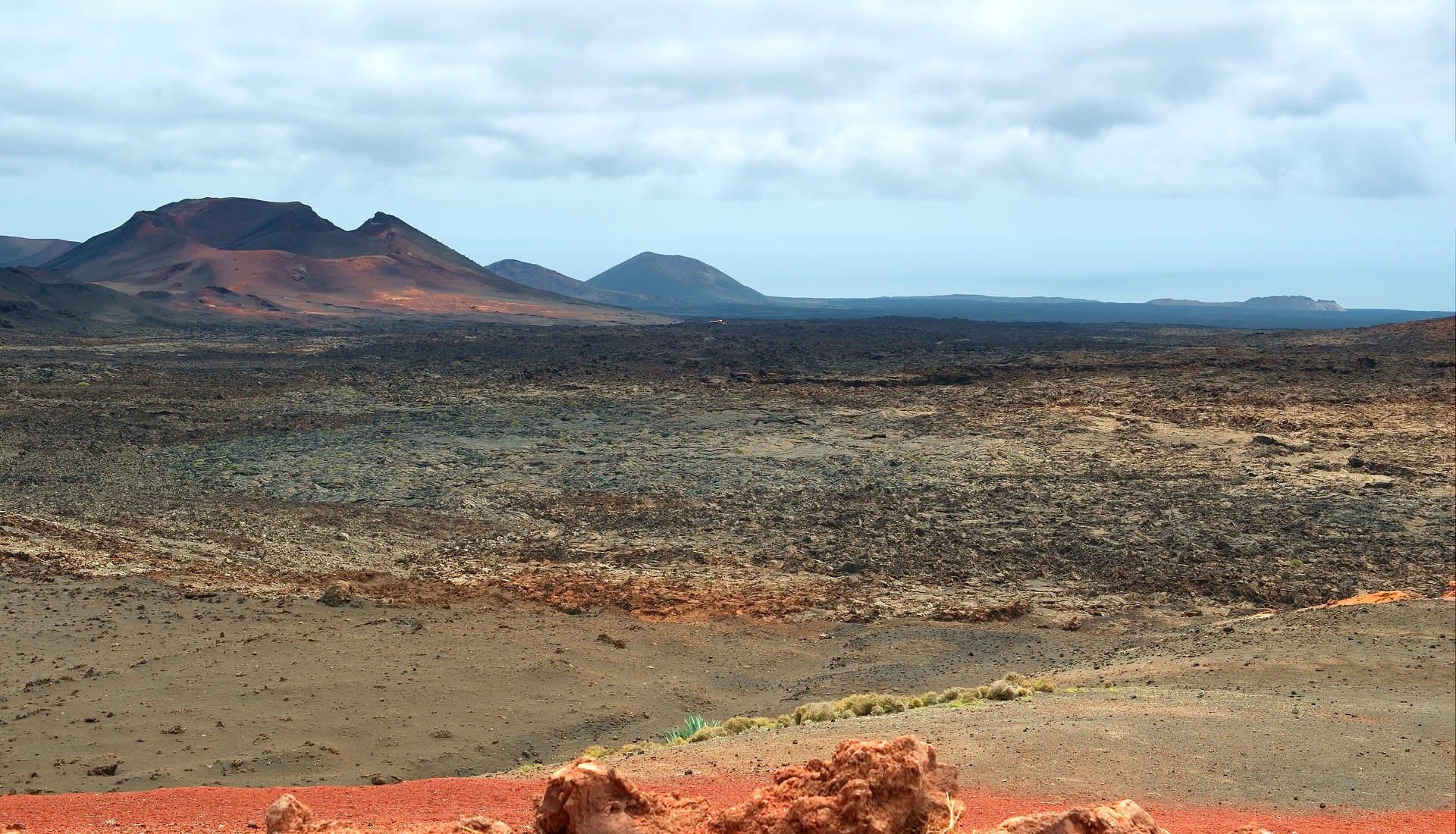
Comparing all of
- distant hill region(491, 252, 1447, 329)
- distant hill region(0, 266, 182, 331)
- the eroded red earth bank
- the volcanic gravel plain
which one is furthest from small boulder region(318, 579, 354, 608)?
distant hill region(491, 252, 1447, 329)

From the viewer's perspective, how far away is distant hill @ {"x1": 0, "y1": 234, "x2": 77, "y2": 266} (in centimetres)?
13200

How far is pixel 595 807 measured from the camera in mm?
4688

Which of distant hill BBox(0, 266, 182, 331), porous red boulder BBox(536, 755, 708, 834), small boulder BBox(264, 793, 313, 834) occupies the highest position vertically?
distant hill BBox(0, 266, 182, 331)

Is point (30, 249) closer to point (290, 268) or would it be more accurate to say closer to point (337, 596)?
point (290, 268)

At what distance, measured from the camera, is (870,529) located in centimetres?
1764

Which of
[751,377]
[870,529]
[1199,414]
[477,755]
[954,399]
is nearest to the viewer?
[477,755]

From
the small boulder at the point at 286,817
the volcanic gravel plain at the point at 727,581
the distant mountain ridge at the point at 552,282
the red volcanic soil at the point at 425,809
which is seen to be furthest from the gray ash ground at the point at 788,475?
the distant mountain ridge at the point at 552,282

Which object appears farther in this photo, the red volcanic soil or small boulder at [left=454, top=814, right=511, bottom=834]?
the red volcanic soil

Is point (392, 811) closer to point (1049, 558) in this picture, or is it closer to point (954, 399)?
point (1049, 558)

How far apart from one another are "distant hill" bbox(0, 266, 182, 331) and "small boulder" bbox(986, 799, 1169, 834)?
179 ft

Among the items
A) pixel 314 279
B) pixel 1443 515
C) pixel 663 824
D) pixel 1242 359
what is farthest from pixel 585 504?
pixel 314 279

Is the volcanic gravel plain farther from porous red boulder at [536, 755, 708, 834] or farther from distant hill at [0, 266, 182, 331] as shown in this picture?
distant hill at [0, 266, 182, 331]

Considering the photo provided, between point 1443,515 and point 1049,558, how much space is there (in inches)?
258

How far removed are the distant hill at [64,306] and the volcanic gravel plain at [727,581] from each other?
23.5 metres
